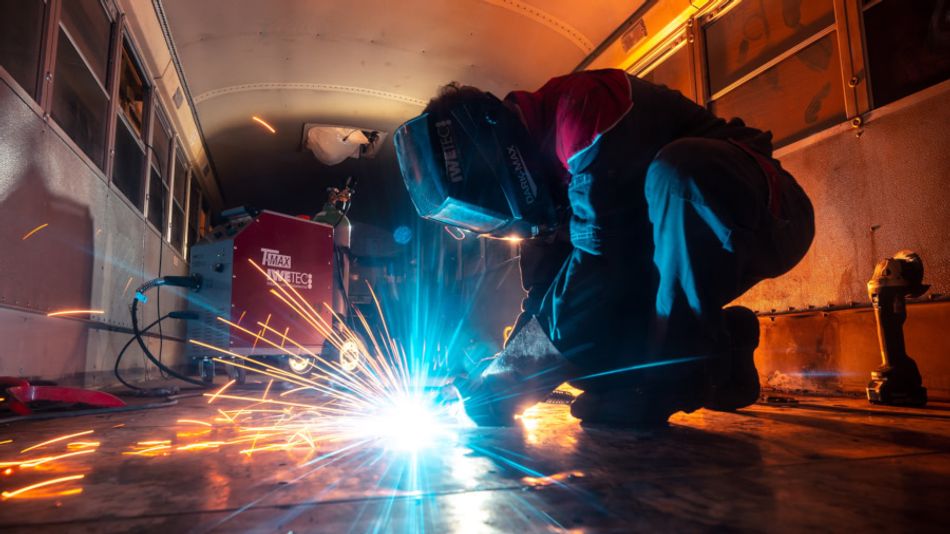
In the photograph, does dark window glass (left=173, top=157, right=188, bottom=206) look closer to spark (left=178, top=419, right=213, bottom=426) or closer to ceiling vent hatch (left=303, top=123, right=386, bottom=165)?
ceiling vent hatch (left=303, top=123, right=386, bottom=165)

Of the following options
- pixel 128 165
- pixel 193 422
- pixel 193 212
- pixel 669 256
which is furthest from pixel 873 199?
pixel 193 212

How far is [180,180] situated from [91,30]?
8.83 ft

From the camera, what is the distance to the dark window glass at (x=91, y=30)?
2.79m

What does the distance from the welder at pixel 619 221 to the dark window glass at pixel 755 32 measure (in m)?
1.42

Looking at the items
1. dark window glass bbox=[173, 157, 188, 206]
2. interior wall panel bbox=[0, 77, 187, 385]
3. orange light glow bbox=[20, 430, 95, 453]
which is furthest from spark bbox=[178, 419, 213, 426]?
dark window glass bbox=[173, 157, 188, 206]

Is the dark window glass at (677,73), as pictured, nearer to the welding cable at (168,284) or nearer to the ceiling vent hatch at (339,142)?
the ceiling vent hatch at (339,142)

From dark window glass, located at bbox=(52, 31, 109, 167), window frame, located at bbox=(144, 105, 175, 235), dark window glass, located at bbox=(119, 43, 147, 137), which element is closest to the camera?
dark window glass, located at bbox=(52, 31, 109, 167)

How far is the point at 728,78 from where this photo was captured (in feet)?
10.5

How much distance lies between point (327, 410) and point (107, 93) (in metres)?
2.72

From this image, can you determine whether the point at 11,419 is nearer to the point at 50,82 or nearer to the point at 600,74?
the point at 50,82

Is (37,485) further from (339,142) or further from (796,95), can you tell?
(339,142)

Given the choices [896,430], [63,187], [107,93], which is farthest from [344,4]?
[896,430]

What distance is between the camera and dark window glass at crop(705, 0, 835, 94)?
106 inches

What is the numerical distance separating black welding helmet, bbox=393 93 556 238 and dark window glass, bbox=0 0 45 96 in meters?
1.85
